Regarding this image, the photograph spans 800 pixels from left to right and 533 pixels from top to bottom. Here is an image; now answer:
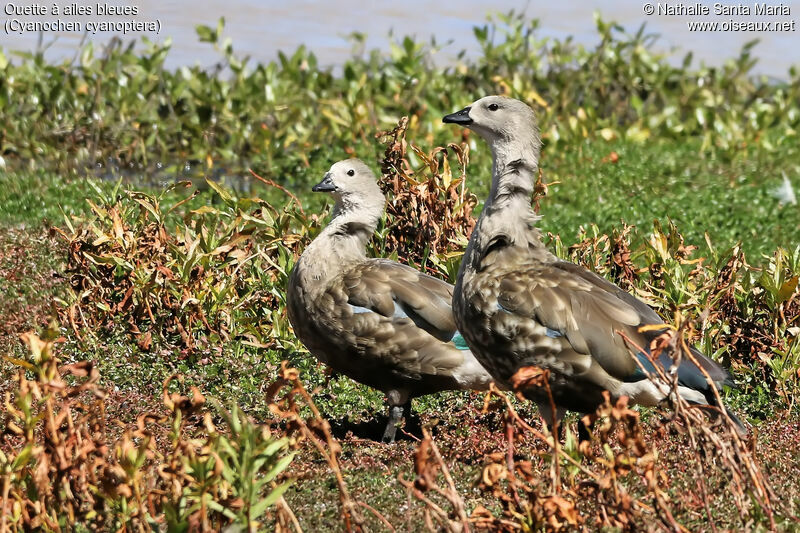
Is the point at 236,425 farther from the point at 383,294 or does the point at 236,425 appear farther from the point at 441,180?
the point at 441,180

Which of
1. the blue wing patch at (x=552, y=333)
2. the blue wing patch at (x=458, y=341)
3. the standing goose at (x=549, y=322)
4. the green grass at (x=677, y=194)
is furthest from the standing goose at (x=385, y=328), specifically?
the green grass at (x=677, y=194)

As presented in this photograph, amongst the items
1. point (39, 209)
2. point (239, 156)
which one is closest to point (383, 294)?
point (39, 209)

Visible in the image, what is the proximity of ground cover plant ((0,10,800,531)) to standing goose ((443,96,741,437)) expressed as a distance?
0.28 meters

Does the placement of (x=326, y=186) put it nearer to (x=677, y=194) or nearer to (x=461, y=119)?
(x=461, y=119)

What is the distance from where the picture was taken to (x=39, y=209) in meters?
9.89

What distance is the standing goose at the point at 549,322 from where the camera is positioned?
521 centimetres

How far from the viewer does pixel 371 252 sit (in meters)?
7.62

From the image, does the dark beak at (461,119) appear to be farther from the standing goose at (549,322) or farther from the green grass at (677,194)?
the green grass at (677,194)

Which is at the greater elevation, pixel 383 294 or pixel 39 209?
pixel 383 294

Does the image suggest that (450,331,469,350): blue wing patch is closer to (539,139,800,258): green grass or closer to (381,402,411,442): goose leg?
(381,402,411,442): goose leg

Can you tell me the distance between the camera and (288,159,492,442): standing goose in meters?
5.99

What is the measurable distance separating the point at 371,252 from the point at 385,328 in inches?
66.7

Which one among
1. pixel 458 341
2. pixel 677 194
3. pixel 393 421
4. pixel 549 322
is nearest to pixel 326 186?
pixel 458 341

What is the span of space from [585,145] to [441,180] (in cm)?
540
